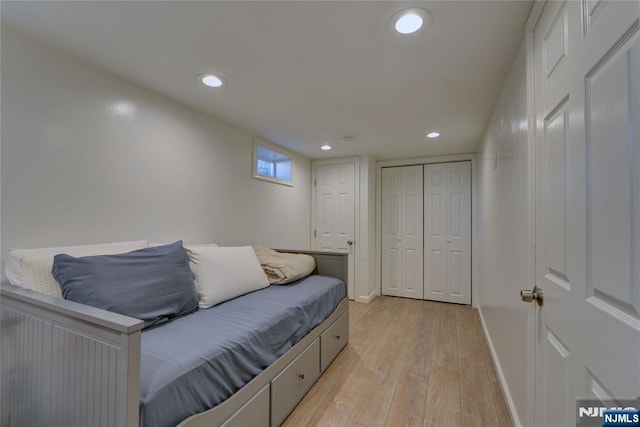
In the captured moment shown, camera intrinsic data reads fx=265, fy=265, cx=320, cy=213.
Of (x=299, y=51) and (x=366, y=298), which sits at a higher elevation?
(x=299, y=51)

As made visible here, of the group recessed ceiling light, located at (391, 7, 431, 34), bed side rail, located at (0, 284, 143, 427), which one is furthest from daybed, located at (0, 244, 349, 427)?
recessed ceiling light, located at (391, 7, 431, 34)

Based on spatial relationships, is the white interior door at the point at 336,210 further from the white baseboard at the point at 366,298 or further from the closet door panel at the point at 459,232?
the closet door panel at the point at 459,232

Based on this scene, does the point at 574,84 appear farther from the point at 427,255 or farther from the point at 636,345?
the point at 427,255

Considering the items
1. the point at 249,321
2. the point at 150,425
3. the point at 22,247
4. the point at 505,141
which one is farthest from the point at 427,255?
the point at 22,247

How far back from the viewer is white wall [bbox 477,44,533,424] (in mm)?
1377

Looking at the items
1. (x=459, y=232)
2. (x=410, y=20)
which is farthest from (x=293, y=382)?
(x=459, y=232)

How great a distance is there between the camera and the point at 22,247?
1411mm

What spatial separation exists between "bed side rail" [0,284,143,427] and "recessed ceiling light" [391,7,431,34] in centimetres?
165

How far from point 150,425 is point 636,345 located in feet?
4.35

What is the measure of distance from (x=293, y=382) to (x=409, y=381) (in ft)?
3.00

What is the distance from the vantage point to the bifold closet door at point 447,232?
3738 millimetres

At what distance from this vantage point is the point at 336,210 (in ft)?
13.4

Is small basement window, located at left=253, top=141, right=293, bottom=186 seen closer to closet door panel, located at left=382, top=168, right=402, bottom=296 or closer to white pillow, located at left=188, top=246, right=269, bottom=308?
white pillow, located at left=188, top=246, right=269, bottom=308
